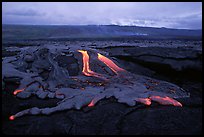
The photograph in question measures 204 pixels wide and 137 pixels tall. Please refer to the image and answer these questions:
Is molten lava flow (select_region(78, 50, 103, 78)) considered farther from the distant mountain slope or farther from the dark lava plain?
the distant mountain slope

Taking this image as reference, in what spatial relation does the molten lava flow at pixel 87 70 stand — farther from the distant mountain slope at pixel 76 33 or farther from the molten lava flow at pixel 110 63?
the distant mountain slope at pixel 76 33

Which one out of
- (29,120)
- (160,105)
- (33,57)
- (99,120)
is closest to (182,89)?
(160,105)

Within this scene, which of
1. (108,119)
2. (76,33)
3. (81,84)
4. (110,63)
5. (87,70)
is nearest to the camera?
(108,119)

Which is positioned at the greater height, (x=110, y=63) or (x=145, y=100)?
(x=110, y=63)

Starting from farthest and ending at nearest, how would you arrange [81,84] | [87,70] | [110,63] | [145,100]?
[110,63] < [87,70] < [81,84] < [145,100]

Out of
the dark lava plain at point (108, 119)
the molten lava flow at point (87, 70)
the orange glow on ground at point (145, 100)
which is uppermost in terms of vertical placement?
the molten lava flow at point (87, 70)

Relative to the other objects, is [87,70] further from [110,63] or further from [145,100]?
[145,100]

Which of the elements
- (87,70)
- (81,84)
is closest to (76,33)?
(87,70)

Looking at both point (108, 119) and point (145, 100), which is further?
point (145, 100)

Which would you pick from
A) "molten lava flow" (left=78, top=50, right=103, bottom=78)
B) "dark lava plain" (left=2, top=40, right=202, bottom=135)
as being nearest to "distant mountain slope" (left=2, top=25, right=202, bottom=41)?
"molten lava flow" (left=78, top=50, right=103, bottom=78)

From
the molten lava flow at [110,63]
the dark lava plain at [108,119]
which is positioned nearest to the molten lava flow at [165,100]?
the dark lava plain at [108,119]
